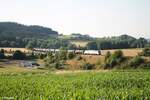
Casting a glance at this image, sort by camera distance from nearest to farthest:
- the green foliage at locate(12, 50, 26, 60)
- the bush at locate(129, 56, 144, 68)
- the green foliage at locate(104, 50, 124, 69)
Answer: the bush at locate(129, 56, 144, 68), the green foliage at locate(104, 50, 124, 69), the green foliage at locate(12, 50, 26, 60)

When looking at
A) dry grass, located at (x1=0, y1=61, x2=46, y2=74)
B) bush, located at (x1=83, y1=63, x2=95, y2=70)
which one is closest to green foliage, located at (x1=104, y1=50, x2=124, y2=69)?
bush, located at (x1=83, y1=63, x2=95, y2=70)

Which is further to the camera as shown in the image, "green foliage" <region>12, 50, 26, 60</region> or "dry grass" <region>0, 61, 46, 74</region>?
"green foliage" <region>12, 50, 26, 60</region>

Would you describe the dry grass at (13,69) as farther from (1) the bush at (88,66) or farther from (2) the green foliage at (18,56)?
(2) the green foliage at (18,56)

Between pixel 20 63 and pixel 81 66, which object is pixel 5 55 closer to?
pixel 20 63

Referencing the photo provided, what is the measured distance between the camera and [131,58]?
3967 inches

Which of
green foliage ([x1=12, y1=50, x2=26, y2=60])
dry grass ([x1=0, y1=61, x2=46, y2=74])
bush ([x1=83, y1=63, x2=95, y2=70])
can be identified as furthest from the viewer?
green foliage ([x1=12, y1=50, x2=26, y2=60])

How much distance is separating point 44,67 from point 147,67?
2763cm

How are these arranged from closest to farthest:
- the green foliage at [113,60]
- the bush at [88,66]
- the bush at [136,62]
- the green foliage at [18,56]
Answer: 1. the bush at [136,62]
2. the green foliage at [113,60]
3. the bush at [88,66]
4. the green foliage at [18,56]

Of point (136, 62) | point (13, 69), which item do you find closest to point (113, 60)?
point (136, 62)

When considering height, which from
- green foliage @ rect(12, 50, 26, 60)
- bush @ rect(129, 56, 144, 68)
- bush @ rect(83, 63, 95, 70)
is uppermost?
green foliage @ rect(12, 50, 26, 60)

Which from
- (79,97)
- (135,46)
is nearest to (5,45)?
(135,46)

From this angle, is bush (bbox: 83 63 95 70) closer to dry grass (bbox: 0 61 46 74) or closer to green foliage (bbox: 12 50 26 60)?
dry grass (bbox: 0 61 46 74)

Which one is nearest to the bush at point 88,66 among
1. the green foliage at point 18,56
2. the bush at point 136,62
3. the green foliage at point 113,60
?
the green foliage at point 113,60

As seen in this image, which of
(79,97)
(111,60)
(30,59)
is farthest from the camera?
(30,59)
